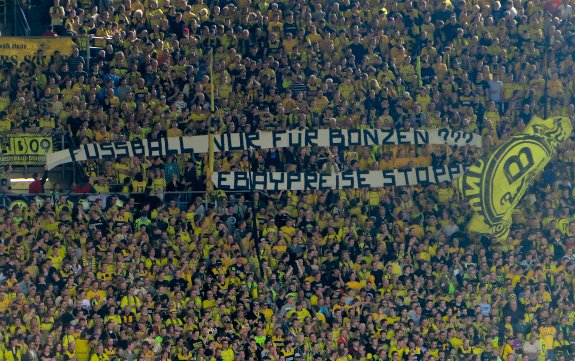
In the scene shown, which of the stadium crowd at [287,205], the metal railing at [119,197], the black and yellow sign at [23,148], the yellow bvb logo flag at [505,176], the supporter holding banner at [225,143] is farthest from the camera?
the yellow bvb logo flag at [505,176]

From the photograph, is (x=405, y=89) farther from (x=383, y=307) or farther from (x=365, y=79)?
(x=383, y=307)

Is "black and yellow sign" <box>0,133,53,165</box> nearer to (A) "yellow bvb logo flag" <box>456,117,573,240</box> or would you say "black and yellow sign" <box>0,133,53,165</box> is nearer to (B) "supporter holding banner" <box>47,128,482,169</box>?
(B) "supporter holding banner" <box>47,128,482,169</box>

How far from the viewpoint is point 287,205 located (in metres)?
21.5

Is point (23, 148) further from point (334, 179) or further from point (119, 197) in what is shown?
point (334, 179)

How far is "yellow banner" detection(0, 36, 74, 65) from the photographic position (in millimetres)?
21875

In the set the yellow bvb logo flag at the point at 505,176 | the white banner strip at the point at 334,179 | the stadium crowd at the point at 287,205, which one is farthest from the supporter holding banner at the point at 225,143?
the yellow bvb logo flag at the point at 505,176

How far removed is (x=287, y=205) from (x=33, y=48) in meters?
4.69

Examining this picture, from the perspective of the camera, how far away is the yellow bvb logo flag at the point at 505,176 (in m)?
21.7

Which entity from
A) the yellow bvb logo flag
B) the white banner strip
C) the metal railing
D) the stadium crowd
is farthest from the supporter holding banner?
the yellow bvb logo flag

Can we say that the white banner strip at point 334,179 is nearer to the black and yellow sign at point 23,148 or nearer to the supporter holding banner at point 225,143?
the supporter holding banner at point 225,143

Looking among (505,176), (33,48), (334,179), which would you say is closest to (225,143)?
(334,179)

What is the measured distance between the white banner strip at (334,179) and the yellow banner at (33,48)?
3.16 meters

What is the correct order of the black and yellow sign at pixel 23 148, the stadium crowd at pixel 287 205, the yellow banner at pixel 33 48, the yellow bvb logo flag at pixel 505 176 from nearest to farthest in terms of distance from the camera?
1. the stadium crowd at pixel 287 205
2. the black and yellow sign at pixel 23 148
3. the yellow bvb logo flag at pixel 505 176
4. the yellow banner at pixel 33 48

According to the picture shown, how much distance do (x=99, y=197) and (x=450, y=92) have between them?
233 inches
